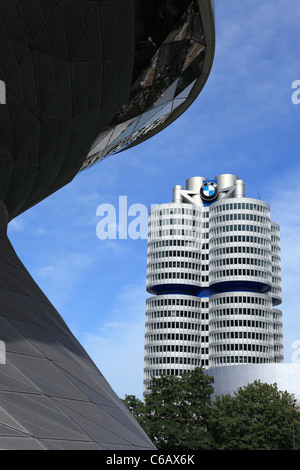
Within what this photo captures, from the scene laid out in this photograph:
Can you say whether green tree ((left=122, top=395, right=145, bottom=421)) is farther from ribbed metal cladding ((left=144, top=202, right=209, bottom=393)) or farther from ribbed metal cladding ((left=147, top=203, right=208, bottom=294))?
ribbed metal cladding ((left=147, top=203, right=208, bottom=294))

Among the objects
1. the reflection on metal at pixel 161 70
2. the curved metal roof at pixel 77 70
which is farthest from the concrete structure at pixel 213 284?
the curved metal roof at pixel 77 70

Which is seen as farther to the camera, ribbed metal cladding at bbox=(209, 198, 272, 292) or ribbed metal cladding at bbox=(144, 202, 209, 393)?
ribbed metal cladding at bbox=(209, 198, 272, 292)

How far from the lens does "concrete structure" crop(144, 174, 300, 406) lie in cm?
14788

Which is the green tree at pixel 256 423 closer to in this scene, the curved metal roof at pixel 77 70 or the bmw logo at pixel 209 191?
the curved metal roof at pixel 77 70

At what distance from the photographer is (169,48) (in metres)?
18.3

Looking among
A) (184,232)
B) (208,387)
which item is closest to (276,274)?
(184,232)

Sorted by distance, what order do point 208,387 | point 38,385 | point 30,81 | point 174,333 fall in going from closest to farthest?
point 38,385 → point 30,81 → point 208,387 → point 174,333

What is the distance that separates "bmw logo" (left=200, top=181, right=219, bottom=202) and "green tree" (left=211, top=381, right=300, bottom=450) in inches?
4739

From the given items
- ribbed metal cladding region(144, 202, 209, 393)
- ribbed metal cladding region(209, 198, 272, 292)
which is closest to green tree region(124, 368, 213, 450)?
ribbed metal cladding region(144, 202, 209, 393)

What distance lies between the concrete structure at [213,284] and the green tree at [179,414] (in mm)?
90515

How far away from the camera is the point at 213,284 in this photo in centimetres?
15838

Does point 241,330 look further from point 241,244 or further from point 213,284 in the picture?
point 241,244

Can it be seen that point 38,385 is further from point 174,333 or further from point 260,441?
point 174,333
